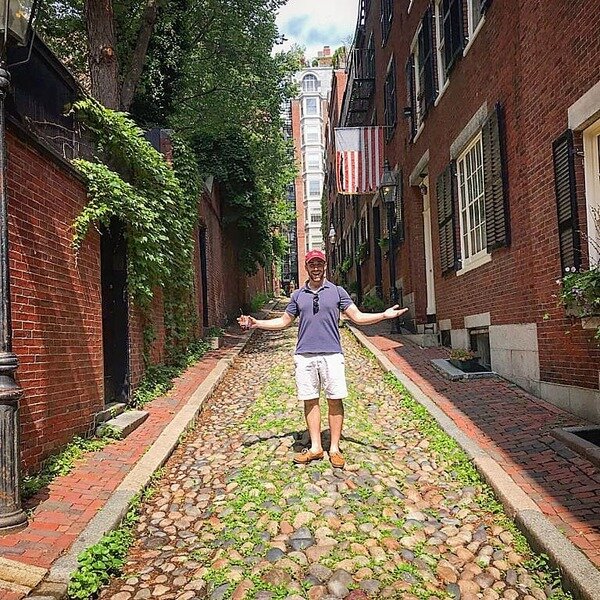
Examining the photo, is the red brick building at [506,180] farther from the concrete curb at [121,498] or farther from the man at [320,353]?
the concrete curb at [121,498]

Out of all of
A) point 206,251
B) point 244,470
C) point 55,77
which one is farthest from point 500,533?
point 206,251

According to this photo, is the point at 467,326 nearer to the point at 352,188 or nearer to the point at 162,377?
the point at 162,377

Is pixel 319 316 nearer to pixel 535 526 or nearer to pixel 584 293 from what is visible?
pixel 584 293

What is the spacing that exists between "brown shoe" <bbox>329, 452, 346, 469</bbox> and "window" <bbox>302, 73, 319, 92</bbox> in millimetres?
77476

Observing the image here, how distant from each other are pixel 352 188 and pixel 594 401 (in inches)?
411

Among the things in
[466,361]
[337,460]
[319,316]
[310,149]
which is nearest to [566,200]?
[319,316]

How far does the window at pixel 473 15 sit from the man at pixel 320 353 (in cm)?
575

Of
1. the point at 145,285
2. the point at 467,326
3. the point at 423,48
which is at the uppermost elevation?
the point at 423,48

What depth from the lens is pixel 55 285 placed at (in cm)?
577

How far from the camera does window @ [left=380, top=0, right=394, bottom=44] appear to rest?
16.4 metres

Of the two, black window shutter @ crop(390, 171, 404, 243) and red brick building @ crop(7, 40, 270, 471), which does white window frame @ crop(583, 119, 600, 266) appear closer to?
red brick building @ crop(7, 40, 270, 471)

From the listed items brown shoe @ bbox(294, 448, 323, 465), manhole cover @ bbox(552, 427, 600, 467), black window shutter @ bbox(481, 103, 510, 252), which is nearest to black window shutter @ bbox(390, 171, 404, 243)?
black window shutter @ bbox(481, 103, 510, 252)

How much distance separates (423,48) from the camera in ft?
40.7

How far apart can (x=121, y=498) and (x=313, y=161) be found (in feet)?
237
